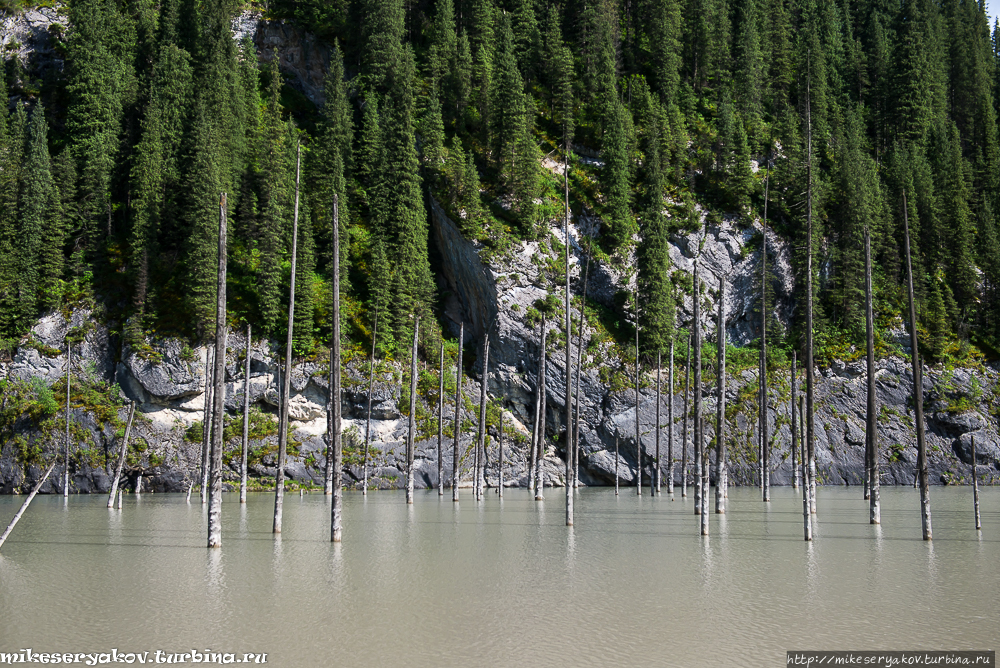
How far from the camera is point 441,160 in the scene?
233 ft

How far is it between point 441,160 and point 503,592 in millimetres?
61695

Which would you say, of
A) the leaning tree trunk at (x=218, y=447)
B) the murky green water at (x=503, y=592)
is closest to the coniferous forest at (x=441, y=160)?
the leaning tree trunk at (x=218, y=447)

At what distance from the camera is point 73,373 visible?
179ft

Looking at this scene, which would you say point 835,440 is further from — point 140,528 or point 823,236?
point 140,528

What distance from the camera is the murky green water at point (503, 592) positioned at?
32.7 ft

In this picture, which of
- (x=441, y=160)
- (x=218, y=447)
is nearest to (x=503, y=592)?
(x=218, y=447)

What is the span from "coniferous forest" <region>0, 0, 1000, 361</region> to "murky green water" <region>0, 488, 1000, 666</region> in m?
38.6

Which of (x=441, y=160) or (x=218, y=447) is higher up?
(x=441, y=160)

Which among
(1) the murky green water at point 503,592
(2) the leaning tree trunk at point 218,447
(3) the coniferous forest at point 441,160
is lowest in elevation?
(1) the murky green water at point 503,592

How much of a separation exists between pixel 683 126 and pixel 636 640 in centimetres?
7608

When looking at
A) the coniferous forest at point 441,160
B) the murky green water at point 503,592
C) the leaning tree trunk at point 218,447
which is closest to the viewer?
the murky green water at point 503,592

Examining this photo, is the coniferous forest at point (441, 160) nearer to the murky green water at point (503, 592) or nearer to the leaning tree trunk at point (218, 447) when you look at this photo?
the leaning tree trunk at point (218, 447)

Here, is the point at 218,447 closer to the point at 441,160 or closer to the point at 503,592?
the point at 503,592

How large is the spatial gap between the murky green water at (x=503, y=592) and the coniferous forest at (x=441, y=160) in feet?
127
